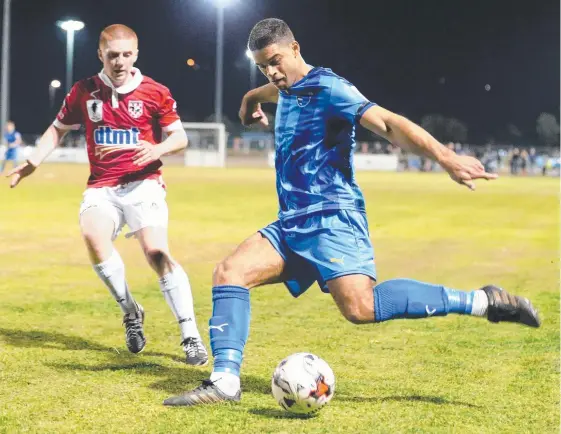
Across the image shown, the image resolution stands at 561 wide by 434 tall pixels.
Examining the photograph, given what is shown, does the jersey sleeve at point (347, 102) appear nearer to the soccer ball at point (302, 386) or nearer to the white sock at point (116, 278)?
the soccer ball at point (302, 386)

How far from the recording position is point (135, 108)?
652 centimetres

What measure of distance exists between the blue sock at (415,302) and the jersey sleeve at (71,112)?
9.22 feet

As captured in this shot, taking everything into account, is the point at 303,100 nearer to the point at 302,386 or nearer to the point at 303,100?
the point at 303,100

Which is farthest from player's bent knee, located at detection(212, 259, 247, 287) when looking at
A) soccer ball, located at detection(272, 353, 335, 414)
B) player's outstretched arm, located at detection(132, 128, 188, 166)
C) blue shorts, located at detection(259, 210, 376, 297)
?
player's outstretched arm, located at detection(132, 128, 188, 166)

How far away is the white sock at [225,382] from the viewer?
4.94m

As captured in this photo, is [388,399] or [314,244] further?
[388,399]

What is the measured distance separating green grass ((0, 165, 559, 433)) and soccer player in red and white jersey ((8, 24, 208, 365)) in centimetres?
43

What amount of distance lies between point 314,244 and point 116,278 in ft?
6.50

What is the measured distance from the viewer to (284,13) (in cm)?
6869

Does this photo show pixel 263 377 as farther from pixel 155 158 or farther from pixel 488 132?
pixel 488 132

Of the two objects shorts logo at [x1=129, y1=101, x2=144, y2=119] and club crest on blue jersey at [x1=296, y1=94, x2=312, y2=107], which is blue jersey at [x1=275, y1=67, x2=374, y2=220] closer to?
club crest on blue jersey at [x1=296, y1=94, x2=312, y2=107]

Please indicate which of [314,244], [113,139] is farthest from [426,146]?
[113,139]

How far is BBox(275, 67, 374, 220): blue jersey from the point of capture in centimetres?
499

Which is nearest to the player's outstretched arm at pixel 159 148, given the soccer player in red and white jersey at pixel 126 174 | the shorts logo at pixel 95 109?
the soccer player in red and white jersey at pixel 126 174
